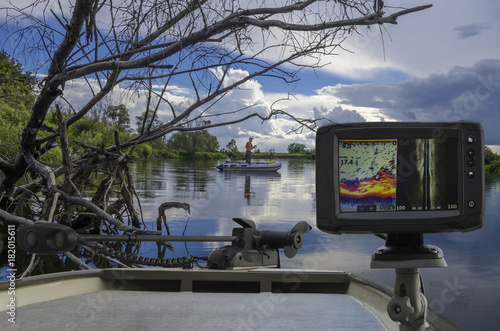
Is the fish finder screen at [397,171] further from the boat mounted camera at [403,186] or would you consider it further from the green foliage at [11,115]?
the green foliage at [11,115]

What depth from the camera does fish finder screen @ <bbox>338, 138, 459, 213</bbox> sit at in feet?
3.03

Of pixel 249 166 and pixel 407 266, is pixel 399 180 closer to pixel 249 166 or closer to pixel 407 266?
pixel 407 266

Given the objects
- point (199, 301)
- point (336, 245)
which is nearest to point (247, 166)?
point (336, 245)

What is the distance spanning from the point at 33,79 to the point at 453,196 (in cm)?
451

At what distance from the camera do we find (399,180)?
3.13 feet

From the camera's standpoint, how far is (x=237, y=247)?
5.16ft

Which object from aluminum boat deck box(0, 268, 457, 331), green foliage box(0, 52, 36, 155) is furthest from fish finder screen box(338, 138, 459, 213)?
green foliage box(0, 52, 36, 155)

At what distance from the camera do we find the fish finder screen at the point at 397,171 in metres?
0.92

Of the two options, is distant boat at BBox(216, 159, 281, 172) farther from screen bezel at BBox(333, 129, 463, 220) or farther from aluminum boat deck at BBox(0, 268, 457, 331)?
screen bezel at BBox(333, 129, 463, 220)

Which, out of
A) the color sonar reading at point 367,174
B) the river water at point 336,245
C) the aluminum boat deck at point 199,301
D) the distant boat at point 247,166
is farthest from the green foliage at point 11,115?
the distant boat at point 247,166

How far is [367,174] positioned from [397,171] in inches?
2.3

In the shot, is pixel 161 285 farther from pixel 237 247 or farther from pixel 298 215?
pixel 298 215

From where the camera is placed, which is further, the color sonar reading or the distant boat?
the distant boat

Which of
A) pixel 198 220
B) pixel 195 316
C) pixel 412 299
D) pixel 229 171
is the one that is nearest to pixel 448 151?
pixel 412 299
